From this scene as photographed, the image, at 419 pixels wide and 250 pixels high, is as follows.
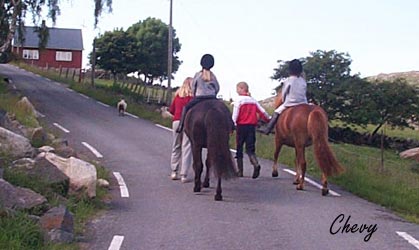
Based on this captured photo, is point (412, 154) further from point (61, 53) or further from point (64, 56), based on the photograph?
point (64, 56)

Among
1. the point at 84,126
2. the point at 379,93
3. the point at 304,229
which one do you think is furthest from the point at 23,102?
the point at 379,93

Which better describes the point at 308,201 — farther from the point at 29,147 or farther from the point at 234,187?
the point at 29,147

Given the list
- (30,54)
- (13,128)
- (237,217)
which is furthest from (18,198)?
(30,54)

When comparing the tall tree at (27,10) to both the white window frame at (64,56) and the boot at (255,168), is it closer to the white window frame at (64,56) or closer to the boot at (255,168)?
the boot at (255,168)

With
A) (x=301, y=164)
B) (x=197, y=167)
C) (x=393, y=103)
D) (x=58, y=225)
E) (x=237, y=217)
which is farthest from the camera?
(x=393, y=103)

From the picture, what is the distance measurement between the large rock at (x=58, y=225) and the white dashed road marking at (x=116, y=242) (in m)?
0.52

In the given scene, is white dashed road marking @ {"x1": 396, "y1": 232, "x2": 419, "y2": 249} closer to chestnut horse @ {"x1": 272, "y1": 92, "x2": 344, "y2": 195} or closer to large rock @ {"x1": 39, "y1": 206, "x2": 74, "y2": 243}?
chestnut horse @ {"x1": 272, "y1": 92, "x2": 344, "y2": 195}

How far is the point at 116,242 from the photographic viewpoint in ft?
32.6

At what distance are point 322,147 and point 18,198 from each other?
5.86 metres

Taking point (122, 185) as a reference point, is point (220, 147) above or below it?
above

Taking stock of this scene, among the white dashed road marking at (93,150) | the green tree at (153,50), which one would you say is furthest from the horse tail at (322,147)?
the green tree at (153,50)

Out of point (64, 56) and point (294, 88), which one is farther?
point (64, 56)

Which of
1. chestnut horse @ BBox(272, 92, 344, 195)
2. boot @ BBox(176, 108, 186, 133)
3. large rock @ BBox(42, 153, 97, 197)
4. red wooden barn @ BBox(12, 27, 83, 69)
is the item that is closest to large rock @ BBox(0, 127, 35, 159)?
large rock @ BBox(42, 153, 97, 197)

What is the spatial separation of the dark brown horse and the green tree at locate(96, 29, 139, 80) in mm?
59695
